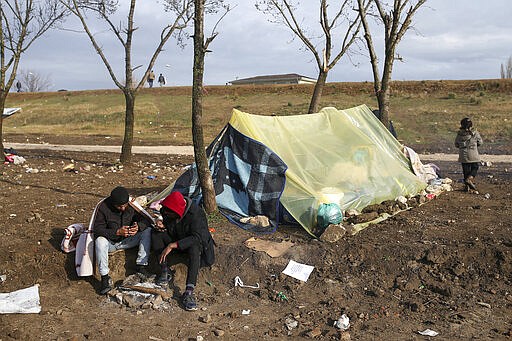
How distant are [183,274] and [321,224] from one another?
174cm

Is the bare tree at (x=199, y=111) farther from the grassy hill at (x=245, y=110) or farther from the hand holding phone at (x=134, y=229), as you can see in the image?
the grassy hill at (x=245, y=110)

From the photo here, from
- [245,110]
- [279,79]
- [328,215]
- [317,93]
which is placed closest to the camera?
[328,215]

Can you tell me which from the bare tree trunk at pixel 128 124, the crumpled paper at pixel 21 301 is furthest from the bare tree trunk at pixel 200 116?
the bare tree trunk at pixel 128 124

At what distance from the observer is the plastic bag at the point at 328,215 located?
6.13m

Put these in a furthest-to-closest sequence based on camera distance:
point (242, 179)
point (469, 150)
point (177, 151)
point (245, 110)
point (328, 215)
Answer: point (245, 110) → point (177, 151) → point (469, 150) → point (242, 179) → point (328, 215)

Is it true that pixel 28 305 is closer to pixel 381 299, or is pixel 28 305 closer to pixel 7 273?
pixel 7 273

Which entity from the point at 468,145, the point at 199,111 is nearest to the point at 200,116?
the point at 199,111

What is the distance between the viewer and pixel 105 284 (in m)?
5.21

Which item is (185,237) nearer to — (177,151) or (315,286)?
(315,286)

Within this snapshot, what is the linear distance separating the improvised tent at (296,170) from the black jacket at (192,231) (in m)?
1.18

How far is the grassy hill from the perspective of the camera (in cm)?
2078

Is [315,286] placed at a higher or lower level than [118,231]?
lower

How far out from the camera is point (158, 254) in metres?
5.45

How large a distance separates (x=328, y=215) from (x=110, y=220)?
246cm
